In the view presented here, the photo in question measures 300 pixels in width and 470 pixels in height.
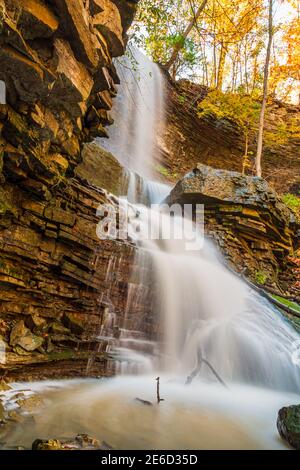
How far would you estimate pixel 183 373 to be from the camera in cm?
589

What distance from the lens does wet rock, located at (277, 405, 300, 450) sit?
312 centimetres

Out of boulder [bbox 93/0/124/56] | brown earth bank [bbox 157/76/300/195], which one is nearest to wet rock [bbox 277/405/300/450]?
boulder [bbox 93/0/124/56]

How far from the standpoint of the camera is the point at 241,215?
34.8 feet

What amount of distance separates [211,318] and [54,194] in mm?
4424

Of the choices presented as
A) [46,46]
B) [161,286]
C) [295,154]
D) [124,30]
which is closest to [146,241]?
[161,286]

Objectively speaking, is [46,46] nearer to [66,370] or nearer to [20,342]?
[20,342]

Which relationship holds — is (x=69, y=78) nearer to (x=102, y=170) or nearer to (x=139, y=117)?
(x=102, y=170)

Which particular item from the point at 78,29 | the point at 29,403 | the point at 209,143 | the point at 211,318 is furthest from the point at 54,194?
the point at 209,143

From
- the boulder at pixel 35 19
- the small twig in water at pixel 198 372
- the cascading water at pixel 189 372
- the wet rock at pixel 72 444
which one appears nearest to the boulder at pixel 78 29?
the boulder at pixel 35 19

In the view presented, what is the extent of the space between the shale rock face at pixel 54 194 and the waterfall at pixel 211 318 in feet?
2.70

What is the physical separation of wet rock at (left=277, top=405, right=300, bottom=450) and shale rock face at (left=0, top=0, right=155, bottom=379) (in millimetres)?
3090

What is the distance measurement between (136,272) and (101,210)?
1649 mm

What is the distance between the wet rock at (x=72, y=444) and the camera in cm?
254
